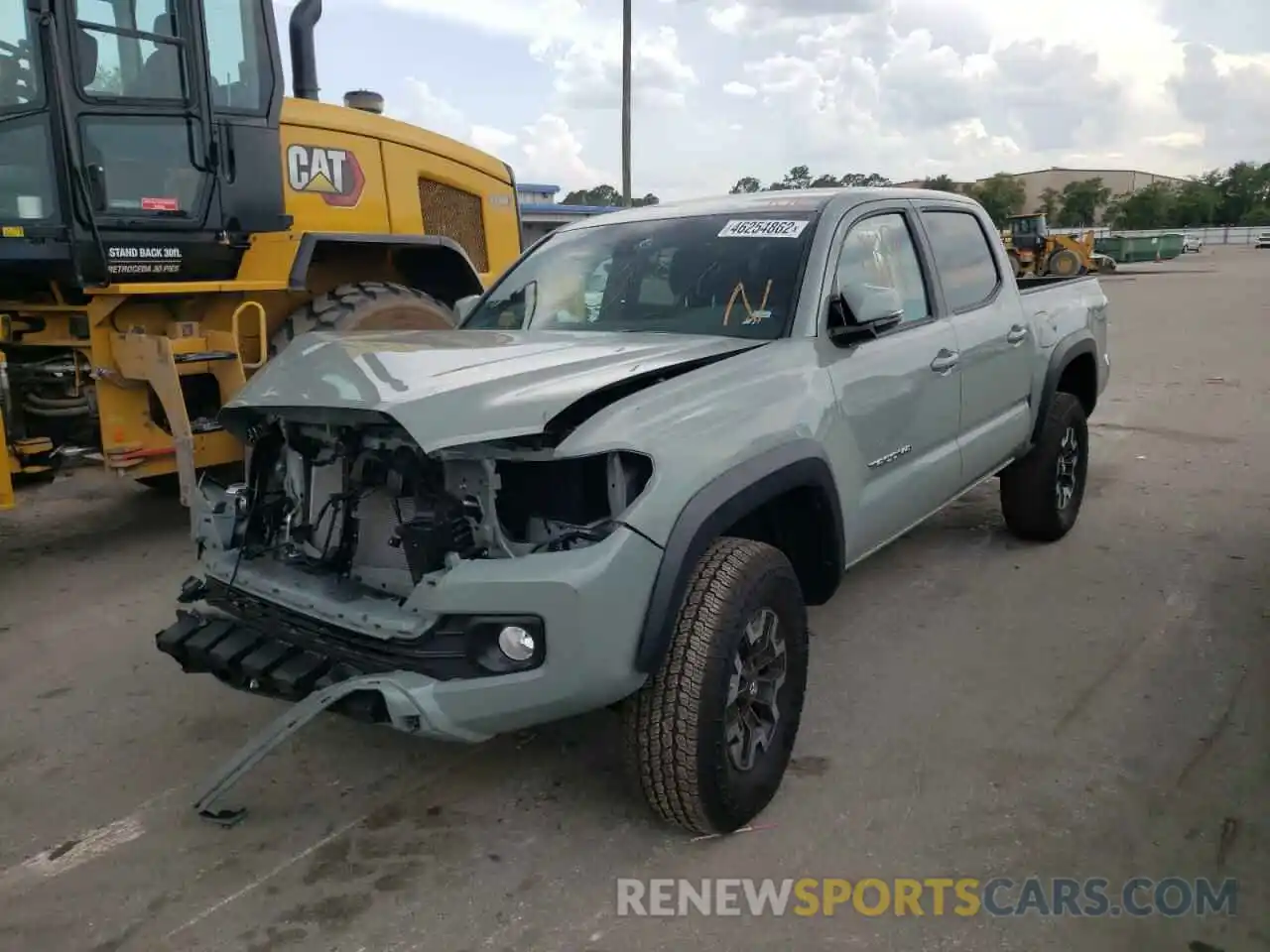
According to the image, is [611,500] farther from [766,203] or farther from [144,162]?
[144,162]

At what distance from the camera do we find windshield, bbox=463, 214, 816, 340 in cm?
378

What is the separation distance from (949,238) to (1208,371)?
863 centimetres

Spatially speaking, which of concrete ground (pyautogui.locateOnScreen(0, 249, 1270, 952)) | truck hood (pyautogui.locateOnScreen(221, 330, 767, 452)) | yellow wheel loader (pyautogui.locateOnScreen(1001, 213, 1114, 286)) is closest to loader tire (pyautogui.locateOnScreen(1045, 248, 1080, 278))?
yellow wheel loader (pyautogui.locateOnScreen(1001, 213, 1114, 286))

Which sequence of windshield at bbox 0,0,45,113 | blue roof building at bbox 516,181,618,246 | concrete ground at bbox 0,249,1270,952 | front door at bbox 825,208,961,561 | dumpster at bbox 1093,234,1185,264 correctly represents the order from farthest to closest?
dumpster at bbox 1093,234,1185,264
blue roof building at bbox 516,181,618,246
windshield at bbox 0,0,45,113
front door at bbox 825,208,961,561
concrete ground at bbox 0,249,1270,952

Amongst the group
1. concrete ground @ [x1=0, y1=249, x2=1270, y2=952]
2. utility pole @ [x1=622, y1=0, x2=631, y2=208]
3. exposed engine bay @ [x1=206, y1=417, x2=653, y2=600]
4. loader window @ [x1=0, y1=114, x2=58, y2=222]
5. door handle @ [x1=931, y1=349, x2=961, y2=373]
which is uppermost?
utility pole @ [x1=622, y1=0, x2=631, y2=208]

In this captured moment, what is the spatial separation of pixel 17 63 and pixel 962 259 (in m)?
4.55

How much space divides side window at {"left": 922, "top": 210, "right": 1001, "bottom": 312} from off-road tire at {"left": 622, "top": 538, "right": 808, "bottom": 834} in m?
2.17

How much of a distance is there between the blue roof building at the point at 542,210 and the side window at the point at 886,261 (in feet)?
22.5

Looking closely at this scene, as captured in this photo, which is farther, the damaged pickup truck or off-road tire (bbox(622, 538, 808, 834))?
off-road tire (bbox(622, 538, 808, 834))

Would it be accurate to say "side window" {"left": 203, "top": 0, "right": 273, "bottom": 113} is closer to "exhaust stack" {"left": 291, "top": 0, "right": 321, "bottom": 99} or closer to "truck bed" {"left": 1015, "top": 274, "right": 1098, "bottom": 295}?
"exhaust stack" {"left": 291, "top": 0, "right": 321, "bottom": 99}

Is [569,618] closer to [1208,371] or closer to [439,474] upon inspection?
[439,474]

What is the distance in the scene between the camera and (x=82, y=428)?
5.35 m

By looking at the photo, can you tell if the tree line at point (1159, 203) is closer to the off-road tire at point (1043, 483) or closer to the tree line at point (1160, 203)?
the tree line at point (1160, 203)

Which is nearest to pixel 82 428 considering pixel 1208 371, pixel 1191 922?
pixel 1191 922
